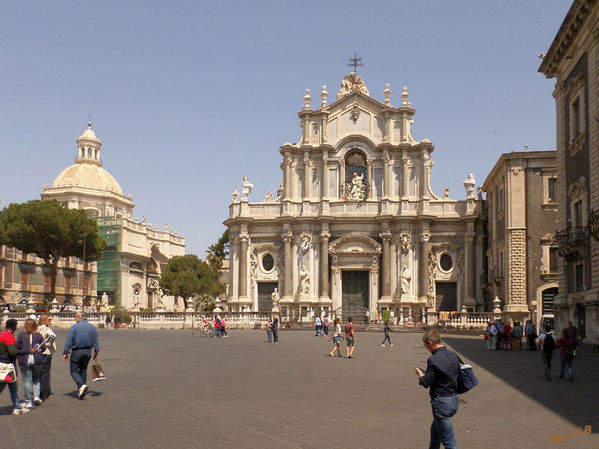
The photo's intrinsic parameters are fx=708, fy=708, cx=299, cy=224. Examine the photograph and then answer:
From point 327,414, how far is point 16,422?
4843 millimetres

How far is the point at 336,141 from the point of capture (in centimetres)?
5216

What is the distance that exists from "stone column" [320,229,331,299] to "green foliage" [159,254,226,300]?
2532cm

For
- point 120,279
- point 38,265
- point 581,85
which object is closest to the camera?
point 581,85

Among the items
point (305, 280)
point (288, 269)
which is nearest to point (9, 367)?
point (305, 280)

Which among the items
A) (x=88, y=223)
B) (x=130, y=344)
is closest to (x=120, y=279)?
(x=88, y=223)

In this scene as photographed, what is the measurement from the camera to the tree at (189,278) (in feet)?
240

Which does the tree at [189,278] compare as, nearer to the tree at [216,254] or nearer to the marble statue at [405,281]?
the tree at [216,254]

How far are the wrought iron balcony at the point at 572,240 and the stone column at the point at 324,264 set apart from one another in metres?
23.2

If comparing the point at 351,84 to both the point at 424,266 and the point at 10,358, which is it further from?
the point at 10,358

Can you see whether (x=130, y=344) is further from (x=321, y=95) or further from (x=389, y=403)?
(x=321, y=95)

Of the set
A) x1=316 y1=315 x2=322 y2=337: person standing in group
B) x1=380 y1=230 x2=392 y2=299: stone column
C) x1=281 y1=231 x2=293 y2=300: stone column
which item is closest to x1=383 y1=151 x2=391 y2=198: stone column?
x1=380 y1=230 x2=392 y2=299: stone column

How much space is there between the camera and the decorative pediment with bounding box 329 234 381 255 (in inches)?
2004

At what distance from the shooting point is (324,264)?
2002 inches

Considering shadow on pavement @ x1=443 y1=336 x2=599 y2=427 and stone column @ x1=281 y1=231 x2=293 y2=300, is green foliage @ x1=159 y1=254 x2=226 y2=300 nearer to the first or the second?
stone column @ x1=281 y1=231 x2=293 y2=300
